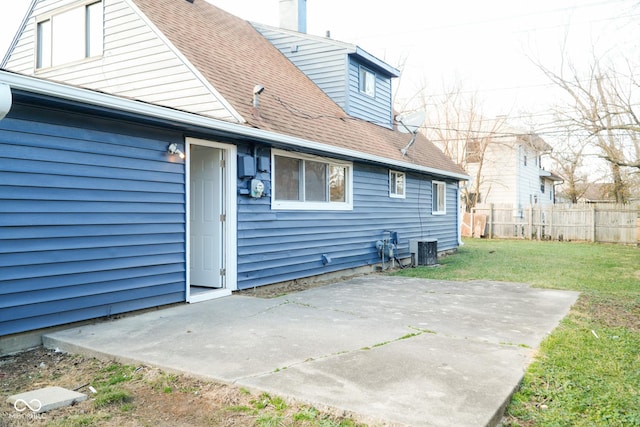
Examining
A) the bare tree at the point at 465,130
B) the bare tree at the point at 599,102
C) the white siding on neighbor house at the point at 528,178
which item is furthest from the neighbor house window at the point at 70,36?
the white siding on neighbor house at the point at 528,178

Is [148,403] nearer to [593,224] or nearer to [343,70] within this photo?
[343,70]

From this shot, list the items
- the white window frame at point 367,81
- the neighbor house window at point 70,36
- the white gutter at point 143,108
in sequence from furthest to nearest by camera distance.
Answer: the white window frame at point 367,81 < the neighbor house window at point 70,36 < the white gutter at point 143,108

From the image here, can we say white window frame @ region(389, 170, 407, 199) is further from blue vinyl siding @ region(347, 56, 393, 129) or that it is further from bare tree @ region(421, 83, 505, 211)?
bare tree @ region(421, 83, 505, 211)

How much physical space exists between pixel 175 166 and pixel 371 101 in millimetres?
7856

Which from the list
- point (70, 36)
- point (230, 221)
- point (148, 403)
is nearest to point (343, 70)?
point (70, 36)

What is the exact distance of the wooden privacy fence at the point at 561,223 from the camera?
18984 mm

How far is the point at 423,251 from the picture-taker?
38.8 ft

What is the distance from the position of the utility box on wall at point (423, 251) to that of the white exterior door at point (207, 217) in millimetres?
6092

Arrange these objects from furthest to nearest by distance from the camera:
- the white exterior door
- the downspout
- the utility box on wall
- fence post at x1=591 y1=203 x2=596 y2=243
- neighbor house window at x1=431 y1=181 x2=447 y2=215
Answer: fence post at x1=591 y1=203 x2=596 y2=243 → neighbor house window at x1=431 y1=181 x2=447 y2=215 → the utility box on wall → the white exterior door → the downspout

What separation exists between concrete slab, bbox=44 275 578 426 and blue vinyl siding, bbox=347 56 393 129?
6419 mm

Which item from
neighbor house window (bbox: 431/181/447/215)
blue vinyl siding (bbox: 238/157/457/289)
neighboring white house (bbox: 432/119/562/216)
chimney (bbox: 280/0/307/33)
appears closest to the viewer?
blue vinyl siding (bbox: 238/157/457/289)

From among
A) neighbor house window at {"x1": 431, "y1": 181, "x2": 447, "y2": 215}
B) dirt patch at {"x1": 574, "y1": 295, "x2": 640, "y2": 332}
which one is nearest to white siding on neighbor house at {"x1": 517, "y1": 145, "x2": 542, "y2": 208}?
neighbor house window at {"x1": 431, "y1": 181, "x2": 447, "y2": 215}

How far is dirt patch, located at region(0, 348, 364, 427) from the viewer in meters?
2.96

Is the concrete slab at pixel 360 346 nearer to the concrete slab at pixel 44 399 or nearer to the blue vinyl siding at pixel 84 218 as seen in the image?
the blue vinyl siding at pixel 84 218
